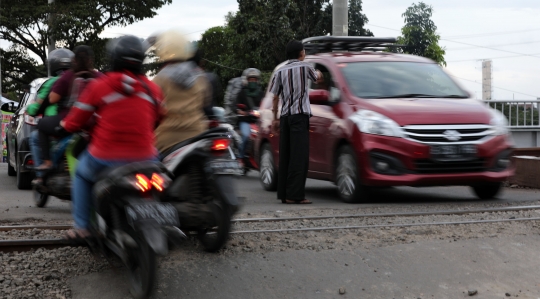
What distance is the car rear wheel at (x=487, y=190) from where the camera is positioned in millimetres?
10695

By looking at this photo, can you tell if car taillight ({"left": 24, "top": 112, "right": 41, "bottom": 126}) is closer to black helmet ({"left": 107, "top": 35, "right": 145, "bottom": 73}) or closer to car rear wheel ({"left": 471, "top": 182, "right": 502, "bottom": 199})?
car rear wheel ({"left": 471, "top": 182, "right": 502, "bottom": 199})

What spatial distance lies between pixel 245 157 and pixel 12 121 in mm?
3904

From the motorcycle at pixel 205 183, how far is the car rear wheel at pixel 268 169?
5872 mm

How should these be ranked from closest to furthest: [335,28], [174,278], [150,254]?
[150,254], [174,278], [335,28]

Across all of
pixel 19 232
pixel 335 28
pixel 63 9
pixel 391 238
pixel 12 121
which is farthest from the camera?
pixel 63 9

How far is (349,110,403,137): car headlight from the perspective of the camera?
988 cm

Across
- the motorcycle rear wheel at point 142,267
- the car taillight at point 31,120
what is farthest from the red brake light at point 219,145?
the car taillight at point 31,120

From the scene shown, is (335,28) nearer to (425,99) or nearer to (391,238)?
(425,99)

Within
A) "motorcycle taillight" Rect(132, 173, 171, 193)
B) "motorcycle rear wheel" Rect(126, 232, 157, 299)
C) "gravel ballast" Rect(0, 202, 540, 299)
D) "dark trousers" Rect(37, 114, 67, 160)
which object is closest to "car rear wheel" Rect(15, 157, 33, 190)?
"dark trousers" Rect(37, 114, 67, 160)

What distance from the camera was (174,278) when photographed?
231 inches

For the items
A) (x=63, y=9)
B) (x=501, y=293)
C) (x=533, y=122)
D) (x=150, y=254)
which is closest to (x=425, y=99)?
(x=501, y=293)

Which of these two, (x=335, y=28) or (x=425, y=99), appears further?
(x=335, y=28)

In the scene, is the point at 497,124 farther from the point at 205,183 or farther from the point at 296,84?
the point at 205,183

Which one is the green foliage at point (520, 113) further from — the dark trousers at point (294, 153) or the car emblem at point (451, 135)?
the dark trousers at point (294, 153)
